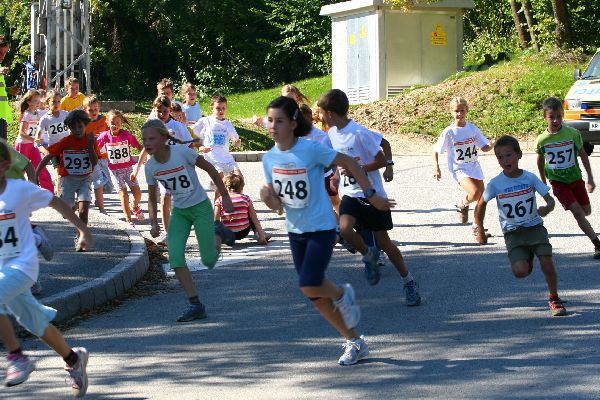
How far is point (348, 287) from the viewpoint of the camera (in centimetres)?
685

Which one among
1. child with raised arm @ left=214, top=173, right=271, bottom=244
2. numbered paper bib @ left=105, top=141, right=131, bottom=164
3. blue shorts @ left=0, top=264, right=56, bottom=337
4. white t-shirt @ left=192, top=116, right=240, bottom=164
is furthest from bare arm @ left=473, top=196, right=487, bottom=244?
numbered paper bib @ left=105, top=141, right=131, bottom=164

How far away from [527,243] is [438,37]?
920 inches

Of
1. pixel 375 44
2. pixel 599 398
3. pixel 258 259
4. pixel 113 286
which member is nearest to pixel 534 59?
pixel 375 44

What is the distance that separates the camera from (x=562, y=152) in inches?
397

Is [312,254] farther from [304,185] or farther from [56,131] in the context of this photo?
[56,131]

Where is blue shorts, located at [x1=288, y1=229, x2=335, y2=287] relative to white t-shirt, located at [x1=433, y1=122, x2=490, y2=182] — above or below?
below

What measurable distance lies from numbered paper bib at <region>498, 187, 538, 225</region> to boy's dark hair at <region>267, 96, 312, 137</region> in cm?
186

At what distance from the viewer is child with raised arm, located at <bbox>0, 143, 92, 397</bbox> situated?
6.22 m

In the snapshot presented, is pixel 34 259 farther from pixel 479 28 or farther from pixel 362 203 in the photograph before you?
pixel 479 28

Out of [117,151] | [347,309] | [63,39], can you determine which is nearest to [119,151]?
[117,151]

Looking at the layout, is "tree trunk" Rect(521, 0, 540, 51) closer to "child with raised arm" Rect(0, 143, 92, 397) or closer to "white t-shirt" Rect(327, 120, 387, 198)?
"white t-shirt" Rect(327, 120, 387, 198)

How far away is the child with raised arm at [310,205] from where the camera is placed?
6719 mm

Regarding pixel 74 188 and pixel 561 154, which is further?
pixel 74 188

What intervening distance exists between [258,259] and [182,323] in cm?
290
